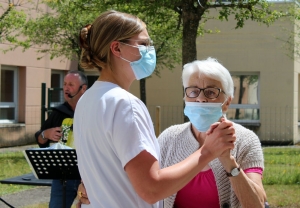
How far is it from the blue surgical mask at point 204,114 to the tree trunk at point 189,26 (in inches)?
302

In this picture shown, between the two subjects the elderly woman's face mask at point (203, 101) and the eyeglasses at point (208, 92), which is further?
the eyeglasses at point (208, 92)

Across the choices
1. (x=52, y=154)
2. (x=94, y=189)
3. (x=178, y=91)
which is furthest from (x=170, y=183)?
(x=178, y=91)

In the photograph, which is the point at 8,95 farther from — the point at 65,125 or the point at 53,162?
the point at 53,162

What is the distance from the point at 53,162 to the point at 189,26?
21.3ft

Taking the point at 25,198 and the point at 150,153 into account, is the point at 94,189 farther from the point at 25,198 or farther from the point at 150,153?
the point at 25,198

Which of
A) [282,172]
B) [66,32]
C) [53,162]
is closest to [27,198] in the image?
[53,162]

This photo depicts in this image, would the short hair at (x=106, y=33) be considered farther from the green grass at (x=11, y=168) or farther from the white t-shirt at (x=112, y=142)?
the green grass at (x=11, y=168)

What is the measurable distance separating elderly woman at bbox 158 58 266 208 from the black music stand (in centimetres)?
155

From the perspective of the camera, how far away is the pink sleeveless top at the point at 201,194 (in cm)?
293

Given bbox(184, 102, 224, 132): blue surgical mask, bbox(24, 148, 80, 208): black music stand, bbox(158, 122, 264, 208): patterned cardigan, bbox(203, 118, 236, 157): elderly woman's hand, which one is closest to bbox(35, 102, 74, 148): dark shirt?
bbox(24, 148, 80, 208): black music stand

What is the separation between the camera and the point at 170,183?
83.9 inches

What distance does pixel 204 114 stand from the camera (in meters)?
2.75

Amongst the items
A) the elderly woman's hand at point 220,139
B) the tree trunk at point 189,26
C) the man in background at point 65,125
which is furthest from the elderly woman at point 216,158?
the tree trunk at point 189,26

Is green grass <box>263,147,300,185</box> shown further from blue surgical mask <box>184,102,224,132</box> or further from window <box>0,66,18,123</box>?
window <box>0,66,18,123</box>
